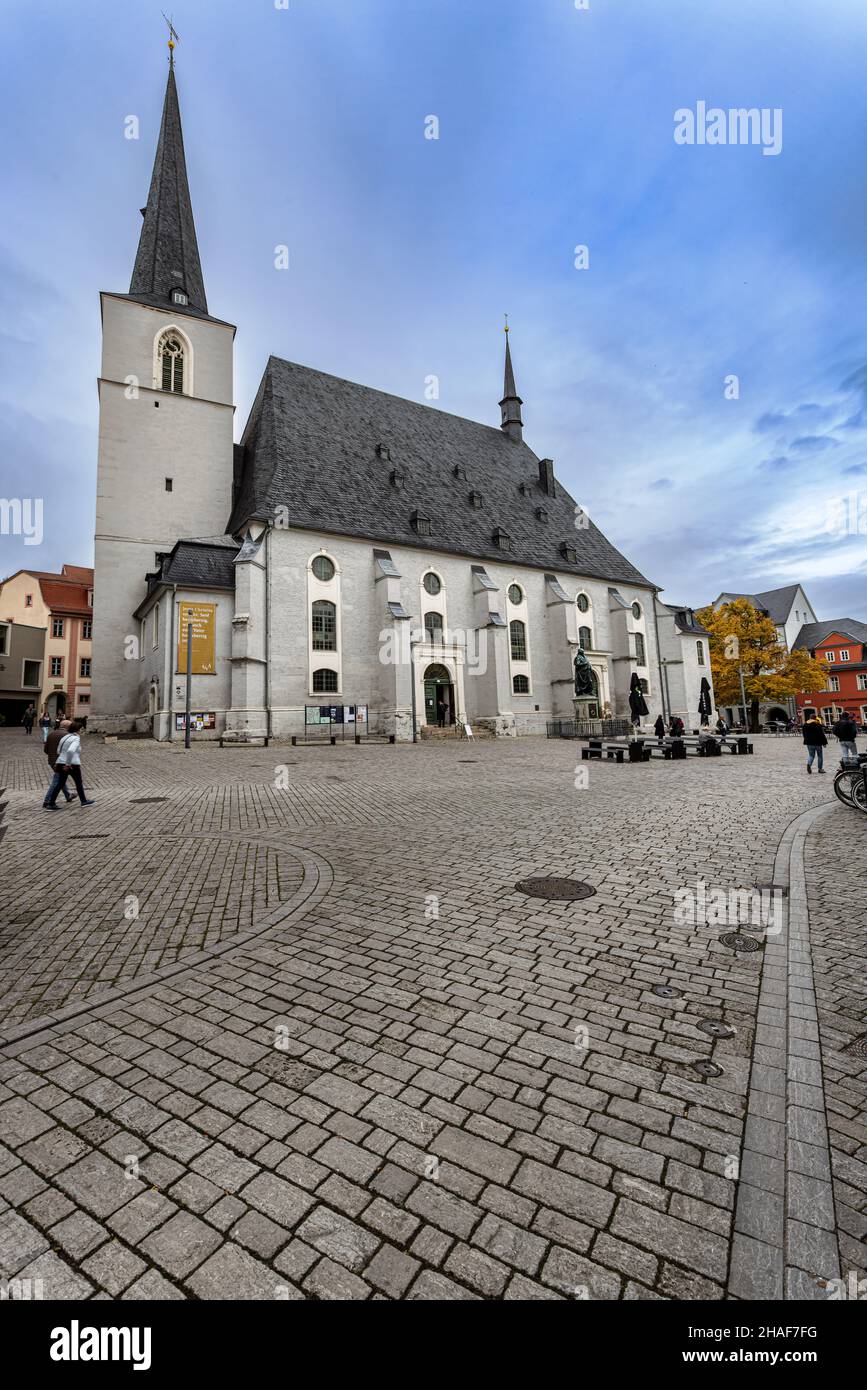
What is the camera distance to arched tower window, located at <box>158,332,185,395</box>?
111ft

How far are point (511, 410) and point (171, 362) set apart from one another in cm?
2730

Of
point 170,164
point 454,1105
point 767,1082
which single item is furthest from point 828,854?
point 170,164

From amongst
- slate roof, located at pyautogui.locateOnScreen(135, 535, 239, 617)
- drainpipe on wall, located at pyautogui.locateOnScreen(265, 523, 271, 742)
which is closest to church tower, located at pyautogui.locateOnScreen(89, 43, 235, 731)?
slate roof, located at pyautogui.locateOnScreen(135, 535, 239, 617)

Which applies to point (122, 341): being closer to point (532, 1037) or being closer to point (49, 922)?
point (49, 922)

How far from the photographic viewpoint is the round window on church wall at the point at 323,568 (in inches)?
1185

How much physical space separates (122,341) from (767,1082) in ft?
135

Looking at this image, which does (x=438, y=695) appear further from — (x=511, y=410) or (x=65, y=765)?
(x=511, y=410)

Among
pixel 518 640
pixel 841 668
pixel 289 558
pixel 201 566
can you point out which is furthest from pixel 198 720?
pixel 841 668

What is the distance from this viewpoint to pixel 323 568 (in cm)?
3033

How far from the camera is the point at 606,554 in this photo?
45.7 meters

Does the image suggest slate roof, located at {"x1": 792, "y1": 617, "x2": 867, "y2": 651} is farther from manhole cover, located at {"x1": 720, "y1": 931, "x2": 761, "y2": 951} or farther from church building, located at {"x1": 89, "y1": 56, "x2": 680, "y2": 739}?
manhole cover, located at {"x1": 720, "y1": 931, "x2": 761, "y2": 951}

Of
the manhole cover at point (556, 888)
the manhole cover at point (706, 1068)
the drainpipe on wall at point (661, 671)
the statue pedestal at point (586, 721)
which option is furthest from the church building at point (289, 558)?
the manhole cover at point (706, 1068)

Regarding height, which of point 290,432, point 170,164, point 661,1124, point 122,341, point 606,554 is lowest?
point 661,1124

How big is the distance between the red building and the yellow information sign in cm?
5448
